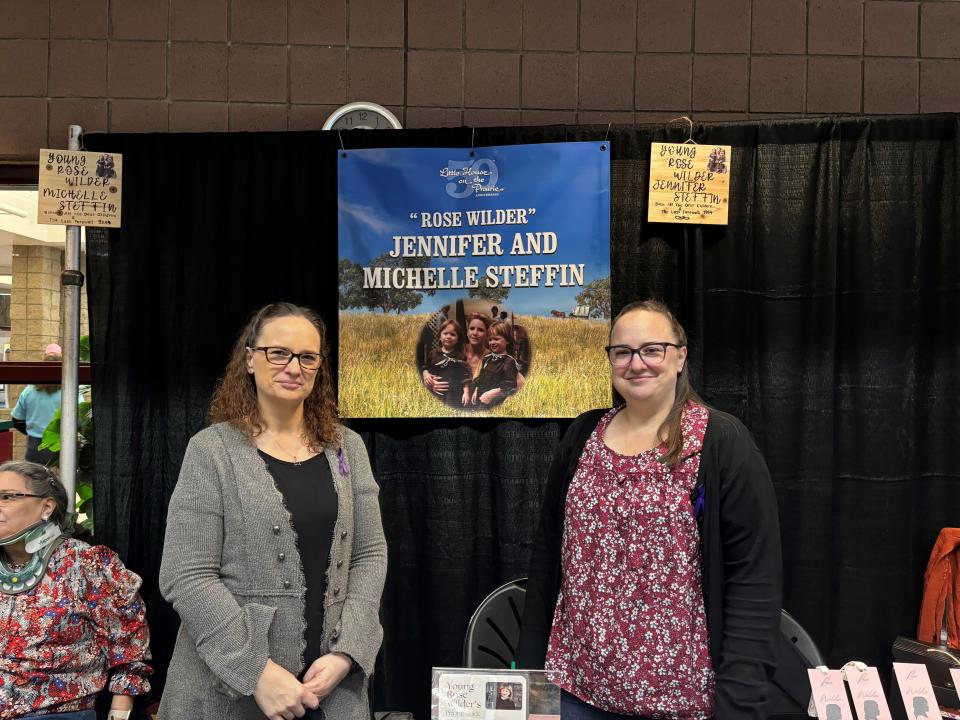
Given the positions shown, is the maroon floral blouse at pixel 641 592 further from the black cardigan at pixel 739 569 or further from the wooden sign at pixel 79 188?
the wooden sign at pixel 79 188

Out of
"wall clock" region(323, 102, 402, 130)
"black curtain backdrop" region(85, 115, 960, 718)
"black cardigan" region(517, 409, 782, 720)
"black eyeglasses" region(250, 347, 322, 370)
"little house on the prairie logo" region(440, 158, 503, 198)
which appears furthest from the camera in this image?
"wall clock" region(323, 102, 402, 130)

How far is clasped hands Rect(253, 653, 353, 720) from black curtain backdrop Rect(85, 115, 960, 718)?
38.0 inches

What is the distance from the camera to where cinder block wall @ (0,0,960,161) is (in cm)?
271

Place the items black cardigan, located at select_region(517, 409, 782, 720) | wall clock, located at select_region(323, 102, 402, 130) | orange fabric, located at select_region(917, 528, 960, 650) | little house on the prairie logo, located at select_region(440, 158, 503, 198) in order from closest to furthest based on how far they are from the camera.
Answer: black cardigan, located at select_region(517, 409, 782, 720) → orange fabric, located at select_region(917, 528, 960, 650) → little house on the prairie logo, located at select_region(440, 158, 503, 198) → wall clock, located at select_region(323, 102, 402, 130)

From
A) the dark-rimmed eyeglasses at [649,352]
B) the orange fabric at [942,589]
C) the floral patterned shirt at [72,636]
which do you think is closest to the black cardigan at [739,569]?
the dark-rimmed eyeglasses at [649,352]

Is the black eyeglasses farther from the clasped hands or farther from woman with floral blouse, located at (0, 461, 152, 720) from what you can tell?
woman with floral blouse, located at (0, 461, 152, 720)

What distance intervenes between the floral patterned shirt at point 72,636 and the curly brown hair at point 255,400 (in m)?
0.73

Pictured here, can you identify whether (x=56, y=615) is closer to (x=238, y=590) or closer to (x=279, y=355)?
(x=238, y=590)

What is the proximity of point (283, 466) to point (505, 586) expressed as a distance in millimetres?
952

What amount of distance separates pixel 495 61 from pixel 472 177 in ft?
A: 1.59

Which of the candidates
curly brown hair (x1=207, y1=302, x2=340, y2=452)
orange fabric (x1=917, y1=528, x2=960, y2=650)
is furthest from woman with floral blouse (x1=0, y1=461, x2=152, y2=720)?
orange fabric (x1=917, y1=528, x2=960, y2=650)

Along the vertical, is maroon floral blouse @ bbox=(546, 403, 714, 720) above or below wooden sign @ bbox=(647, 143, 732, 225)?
below

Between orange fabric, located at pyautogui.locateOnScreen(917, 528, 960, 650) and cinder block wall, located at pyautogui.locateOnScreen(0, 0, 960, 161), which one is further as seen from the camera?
cinder block wall, located at pyautogui.locateOnScreen(0, 0, 960, 161)

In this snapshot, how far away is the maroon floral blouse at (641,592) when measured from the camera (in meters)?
1.45
